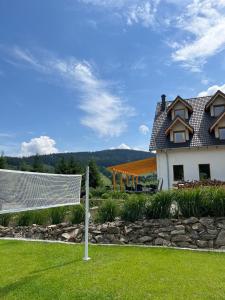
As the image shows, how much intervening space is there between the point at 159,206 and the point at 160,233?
1.16 m

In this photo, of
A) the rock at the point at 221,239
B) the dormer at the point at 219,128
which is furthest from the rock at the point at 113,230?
the dormer at the point at 219,128

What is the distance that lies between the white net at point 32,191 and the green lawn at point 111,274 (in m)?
1.62

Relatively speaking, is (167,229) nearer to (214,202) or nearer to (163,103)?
(214,202)

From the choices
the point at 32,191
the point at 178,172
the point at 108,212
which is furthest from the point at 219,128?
the point at 32,191

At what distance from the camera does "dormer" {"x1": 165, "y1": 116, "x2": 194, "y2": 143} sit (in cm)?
2956

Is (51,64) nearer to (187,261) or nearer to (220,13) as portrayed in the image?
(220,13)

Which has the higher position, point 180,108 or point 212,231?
point 180,108

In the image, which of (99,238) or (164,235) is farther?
(99,238)

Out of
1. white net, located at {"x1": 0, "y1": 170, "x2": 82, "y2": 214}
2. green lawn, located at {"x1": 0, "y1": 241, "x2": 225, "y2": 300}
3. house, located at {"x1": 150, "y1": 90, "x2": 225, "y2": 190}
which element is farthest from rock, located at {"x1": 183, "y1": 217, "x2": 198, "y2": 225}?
house, located at {"x1": 150, "y1": 90, "x2": 225, "y2": 190}

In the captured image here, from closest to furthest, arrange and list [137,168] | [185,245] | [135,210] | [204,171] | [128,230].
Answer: [185,245] → [128,230] → [135,210] → [204,171] → [137,168]

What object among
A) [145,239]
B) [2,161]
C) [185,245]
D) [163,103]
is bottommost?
[185,245]

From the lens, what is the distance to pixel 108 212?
1354cm

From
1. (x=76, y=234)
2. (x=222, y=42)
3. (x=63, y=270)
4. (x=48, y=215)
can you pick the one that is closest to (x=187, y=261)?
(x=63, y=270)

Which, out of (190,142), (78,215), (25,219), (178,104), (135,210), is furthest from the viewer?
(178,104)
